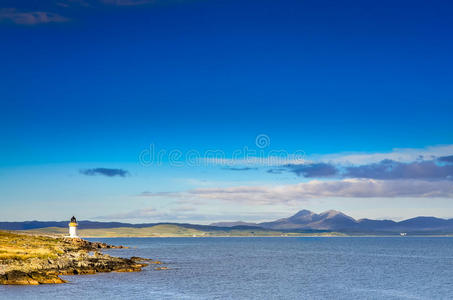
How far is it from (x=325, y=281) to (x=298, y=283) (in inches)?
195

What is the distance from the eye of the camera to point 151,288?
60844 mm

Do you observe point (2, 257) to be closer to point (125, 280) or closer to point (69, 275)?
point (69, 275)

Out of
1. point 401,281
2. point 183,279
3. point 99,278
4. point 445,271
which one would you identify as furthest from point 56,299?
point 445,271

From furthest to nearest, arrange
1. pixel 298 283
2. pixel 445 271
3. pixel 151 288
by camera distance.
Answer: pixel 445 271 < pixel 298 283 < pixel 151 288

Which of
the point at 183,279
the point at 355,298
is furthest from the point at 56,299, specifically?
the point at 355,298

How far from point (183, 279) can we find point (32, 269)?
20455mm

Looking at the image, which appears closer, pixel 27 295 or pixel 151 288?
pixel 27 295

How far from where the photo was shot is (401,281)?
72750 mm

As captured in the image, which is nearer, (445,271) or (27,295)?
(27,295)

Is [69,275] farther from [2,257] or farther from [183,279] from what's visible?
[183,279]

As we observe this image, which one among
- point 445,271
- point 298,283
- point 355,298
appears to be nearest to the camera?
point 355,298

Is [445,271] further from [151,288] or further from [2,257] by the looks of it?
[2,257]

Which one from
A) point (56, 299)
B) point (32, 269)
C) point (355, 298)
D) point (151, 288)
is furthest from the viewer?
point (32, 269)

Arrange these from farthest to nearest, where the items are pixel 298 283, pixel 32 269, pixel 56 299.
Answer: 1. pixel 298 283
2. pixel 32 269
3. pixel 56 299
